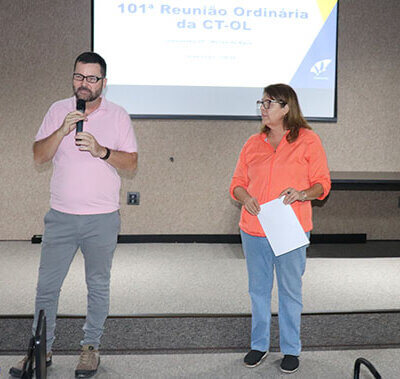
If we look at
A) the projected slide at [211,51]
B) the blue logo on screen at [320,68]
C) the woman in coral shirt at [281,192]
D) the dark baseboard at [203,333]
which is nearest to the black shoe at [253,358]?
the woman in coral shirt at [281,192]

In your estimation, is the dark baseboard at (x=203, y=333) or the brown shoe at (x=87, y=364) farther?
the dark baseboard at (x=203, y=333)

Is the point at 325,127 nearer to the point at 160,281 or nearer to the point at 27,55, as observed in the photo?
the point at 160,281

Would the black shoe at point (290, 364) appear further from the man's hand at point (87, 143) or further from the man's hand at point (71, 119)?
the man's hand at point (71, 119)

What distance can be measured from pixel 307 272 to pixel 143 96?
2019mm

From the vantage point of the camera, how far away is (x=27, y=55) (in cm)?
442

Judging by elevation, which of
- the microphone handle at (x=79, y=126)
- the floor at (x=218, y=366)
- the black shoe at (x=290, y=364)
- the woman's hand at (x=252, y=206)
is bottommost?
the floor at (x=218, y=366)

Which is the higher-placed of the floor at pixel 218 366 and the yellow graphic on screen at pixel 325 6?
the yellow graphic on screen at pixel 325 6

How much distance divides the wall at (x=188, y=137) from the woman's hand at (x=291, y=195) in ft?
7.47

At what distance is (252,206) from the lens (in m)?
2.35

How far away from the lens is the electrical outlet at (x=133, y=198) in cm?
456

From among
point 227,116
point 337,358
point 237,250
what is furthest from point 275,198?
point 227,116

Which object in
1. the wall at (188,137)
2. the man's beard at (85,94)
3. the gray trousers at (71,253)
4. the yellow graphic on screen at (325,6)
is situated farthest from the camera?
the yellow graphic on screen at (325,6)

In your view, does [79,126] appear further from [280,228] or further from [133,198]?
[133,198]

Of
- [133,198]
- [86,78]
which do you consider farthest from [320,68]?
[86,78]
